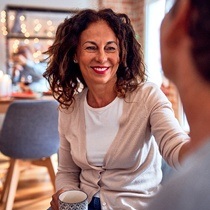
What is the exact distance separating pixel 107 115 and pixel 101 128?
55mm

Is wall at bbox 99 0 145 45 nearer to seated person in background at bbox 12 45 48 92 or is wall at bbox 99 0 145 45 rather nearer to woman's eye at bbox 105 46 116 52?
seated person in background at bbox 12 45 48 92

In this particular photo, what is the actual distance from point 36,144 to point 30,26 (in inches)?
103

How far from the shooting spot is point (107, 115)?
1.14 metres

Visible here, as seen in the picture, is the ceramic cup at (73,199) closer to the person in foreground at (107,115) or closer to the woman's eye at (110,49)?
the person in foreground at (107,115)

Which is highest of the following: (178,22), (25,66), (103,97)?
(178,22)

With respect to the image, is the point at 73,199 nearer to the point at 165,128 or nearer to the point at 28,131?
the point at 165,128

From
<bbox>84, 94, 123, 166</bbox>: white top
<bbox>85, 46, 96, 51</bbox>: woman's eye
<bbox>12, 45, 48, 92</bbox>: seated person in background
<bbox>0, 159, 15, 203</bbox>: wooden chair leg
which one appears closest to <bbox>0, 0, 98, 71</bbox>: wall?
<bbox>12, 45, 48, 92</bbox>: seated person in background

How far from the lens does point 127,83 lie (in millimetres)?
1182

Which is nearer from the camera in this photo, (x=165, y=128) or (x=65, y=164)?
(x=165, y=128)

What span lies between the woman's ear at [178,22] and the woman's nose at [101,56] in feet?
2.36

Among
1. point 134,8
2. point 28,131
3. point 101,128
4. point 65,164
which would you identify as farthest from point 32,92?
point 134,8

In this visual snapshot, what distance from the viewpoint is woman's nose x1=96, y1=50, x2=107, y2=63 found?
1152mm

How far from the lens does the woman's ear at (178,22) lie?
0.41 m

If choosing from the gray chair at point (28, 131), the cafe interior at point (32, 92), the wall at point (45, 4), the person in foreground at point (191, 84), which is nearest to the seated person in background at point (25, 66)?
the cafe interior at point (32, 92)
